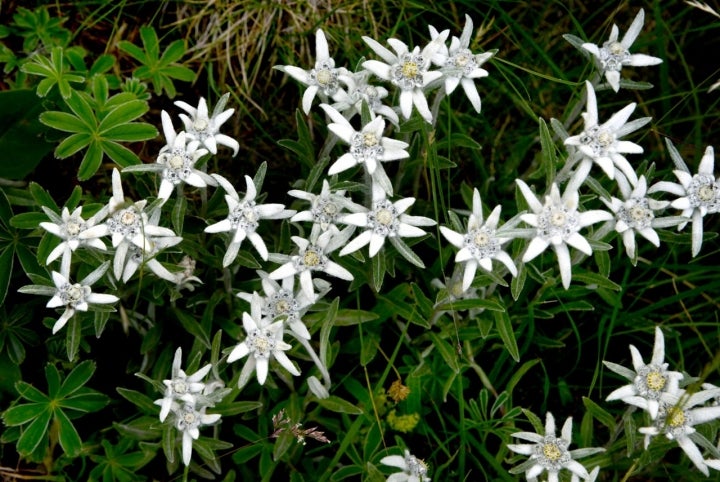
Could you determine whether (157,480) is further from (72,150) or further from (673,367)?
(673,367)

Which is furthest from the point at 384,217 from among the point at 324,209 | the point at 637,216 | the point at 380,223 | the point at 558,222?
the point at 637,216

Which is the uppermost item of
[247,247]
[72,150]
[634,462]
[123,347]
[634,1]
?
[634,1]

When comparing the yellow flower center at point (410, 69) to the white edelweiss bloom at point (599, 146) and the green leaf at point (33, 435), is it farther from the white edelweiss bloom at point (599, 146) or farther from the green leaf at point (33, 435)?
the green leaf at point (33, 435)

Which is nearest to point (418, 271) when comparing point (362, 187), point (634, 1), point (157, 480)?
point (362, 187)

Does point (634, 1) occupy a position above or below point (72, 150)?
above

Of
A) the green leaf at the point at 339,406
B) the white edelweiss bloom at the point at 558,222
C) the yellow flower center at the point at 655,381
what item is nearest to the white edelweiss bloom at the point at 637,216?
the white edelweiss bloom at the point at 558,222

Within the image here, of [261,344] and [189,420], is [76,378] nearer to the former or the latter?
[189,420]
